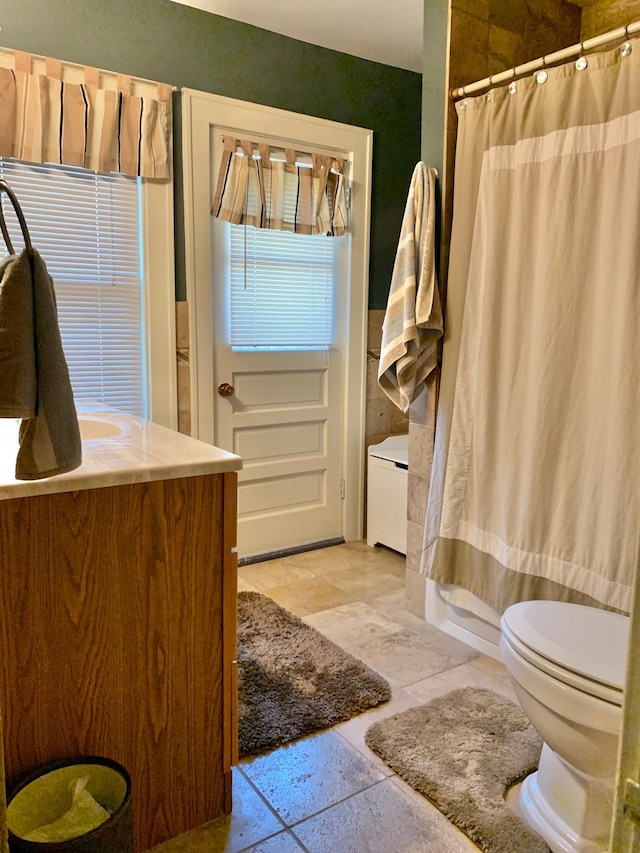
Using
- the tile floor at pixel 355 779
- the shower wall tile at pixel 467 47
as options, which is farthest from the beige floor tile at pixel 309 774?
the shower wall tile at pixel 467 47

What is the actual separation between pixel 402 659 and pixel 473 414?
95 cm

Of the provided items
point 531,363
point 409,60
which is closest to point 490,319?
Result: point 531,363

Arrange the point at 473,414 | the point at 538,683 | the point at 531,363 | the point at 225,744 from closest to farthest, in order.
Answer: the point at 538,683
the point at 225,744
the point at 531,363
the point at 473,414

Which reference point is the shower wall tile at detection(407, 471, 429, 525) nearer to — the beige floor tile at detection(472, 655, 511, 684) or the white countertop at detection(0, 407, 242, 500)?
the beige floor tile at detection(472, 655, 511, 684)

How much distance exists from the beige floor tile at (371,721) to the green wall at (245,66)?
196 cm

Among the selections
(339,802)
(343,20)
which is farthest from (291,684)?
(343,20)

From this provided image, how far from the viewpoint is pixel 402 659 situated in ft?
7.82

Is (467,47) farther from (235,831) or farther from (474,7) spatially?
(235,831)

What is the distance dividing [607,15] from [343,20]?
3.69 feet

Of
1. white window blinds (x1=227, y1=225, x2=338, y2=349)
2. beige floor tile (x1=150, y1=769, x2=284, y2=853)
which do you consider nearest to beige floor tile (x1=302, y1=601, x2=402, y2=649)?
beige floor tile (x1=150, y1=769, x2=284, y2=853)

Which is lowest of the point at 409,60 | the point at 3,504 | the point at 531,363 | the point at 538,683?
the point at 538,683

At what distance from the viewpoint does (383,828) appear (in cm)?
159

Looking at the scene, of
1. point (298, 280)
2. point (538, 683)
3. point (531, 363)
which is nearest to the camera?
point (538, 683)

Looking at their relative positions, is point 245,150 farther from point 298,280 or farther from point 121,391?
point 121,391
